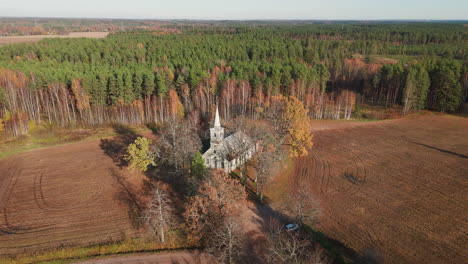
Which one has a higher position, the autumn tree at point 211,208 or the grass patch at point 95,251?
the autumn tree at point 211,208

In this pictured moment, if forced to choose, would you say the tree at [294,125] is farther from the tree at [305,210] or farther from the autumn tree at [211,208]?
the autumn tree at [211,208]

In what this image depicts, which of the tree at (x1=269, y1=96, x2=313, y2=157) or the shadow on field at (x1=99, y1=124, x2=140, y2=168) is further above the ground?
the tree at (x1=269, y1=96, x2=313, y2=157)

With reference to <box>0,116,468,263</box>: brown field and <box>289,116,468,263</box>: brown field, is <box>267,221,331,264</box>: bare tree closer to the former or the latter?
<box>289,116,468,263</box>: brown field

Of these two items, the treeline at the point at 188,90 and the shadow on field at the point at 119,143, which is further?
the treeline at the point at 188,90

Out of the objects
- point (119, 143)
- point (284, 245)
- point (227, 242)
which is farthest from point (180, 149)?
point (119, 143)

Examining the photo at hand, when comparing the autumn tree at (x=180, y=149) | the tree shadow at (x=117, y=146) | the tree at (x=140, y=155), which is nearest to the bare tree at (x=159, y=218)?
the autumn tree at (x=180, y=149)

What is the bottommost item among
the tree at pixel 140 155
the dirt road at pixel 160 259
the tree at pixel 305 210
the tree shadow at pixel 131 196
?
the dirt road at pixel 160 259

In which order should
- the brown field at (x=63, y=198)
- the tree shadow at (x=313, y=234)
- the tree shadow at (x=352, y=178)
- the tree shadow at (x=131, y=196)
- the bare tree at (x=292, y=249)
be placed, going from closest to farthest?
1. the bare tree at (x=292, y=249)
2. the tree shadow at (x=313, y=234)
3. the brown field at (x=63, y=198)
4. the tree shadow at (x=131, y=196)
5. the tree shadow at (x=352, y=178)

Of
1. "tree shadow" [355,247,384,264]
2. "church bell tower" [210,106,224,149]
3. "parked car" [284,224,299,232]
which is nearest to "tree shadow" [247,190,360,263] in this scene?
"tree shadow" [355,247,384,264]
